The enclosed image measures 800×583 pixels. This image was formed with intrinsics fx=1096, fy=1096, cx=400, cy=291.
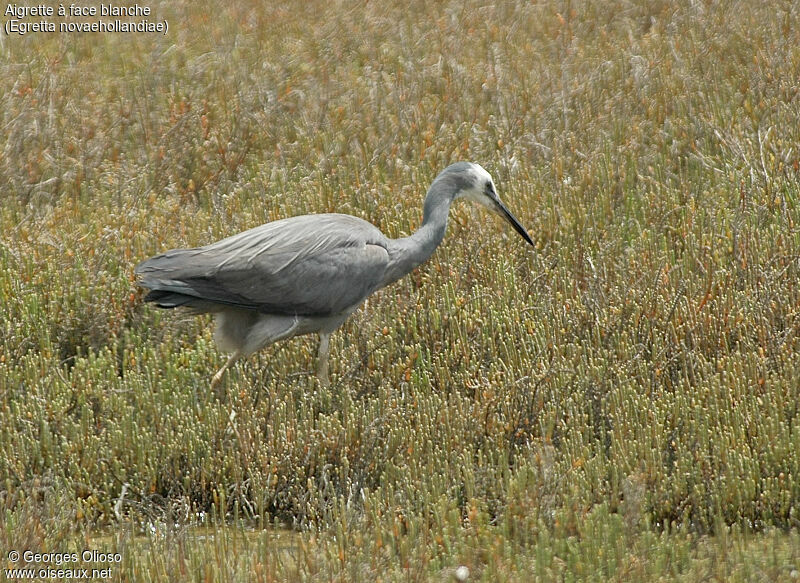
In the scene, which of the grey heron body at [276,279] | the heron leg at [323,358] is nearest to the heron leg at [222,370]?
the grey heron body at [276,279]

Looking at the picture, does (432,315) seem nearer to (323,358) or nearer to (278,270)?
(323,358)

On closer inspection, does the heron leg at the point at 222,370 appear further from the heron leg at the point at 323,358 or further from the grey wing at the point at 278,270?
the heron leg at the point at 323,358

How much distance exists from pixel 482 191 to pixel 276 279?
152cm

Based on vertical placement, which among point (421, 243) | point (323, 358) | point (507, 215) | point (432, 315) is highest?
point (507, 215)

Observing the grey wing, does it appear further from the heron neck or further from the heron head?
the heron head

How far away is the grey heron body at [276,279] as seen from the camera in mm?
5629

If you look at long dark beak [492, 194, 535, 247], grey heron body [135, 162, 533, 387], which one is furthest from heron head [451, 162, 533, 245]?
grey heron body [135, 162, 533, 387]

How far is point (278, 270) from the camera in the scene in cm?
574

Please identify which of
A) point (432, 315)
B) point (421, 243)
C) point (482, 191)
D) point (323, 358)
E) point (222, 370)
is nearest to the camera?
point (222, 370)

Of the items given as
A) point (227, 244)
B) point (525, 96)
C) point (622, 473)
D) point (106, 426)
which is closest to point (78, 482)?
point (106, 426)

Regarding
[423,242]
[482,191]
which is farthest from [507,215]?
[423,242]

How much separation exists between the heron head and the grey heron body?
75cm

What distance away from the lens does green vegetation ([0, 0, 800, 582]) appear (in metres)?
4.31

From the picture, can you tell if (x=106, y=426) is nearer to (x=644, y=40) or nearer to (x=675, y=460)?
(x=675, y=460)
